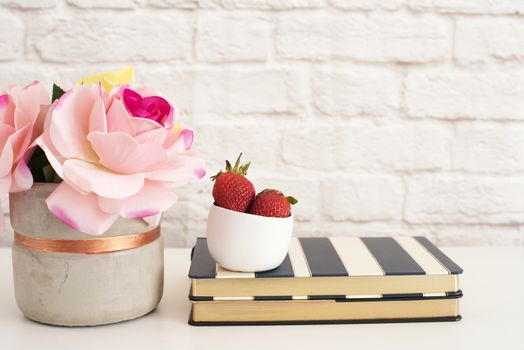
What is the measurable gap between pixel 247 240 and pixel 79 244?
7.5 inches

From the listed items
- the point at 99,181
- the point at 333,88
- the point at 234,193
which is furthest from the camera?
the point at 333,88

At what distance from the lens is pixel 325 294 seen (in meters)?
0.80

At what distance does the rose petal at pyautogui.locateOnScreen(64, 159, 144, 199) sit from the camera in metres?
0.70

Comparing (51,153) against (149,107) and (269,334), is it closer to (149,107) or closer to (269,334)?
(149,107)

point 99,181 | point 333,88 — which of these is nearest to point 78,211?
point 99,181

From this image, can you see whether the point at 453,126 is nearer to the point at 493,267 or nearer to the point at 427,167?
the point at 427,167

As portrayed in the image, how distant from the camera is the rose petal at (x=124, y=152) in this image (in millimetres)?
708

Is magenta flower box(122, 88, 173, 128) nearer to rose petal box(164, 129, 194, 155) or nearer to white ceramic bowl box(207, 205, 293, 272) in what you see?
rose petal box(164, 129, 194, 155)

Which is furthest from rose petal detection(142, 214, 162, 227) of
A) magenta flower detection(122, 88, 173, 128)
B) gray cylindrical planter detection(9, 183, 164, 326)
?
magenta flower detection(122, 88, 173, 128)

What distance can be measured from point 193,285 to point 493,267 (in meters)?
0.51

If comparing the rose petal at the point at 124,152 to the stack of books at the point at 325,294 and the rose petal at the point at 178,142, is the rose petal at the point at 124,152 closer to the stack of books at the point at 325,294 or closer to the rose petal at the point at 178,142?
the rose petal at the point at 178,142

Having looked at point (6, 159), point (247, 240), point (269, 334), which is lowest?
point (269, 334)

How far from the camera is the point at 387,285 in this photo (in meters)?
0.81

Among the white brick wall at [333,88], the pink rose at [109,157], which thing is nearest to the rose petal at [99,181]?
the pink rose at [109,157]
